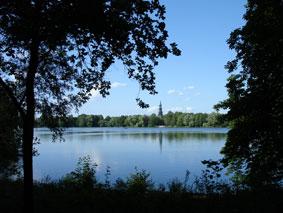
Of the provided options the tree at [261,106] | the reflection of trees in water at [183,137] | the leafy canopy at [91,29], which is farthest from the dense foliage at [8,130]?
the reflection of trees in water at [183,137]

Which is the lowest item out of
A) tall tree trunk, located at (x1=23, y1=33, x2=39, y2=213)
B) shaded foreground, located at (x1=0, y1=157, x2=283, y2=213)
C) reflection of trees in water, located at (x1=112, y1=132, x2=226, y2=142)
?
reflection of trees in water, located at (x1=112, y1=132, x2=226, y2=142)

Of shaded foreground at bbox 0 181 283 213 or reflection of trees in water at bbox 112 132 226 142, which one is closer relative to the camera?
shaded foreground at bbox 0 181 283 213

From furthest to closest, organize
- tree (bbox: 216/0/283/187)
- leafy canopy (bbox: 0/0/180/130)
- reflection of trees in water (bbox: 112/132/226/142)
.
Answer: reflection of trees in water (bbox: 112/132/226/142)
tree (bbox: 216/0/283/187)
leafy canopy (bbox: 0/0/180/130)

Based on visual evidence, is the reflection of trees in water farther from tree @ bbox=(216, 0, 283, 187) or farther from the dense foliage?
the dense foliage

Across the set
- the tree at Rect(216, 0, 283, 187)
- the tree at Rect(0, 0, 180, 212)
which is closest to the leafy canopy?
the tree at Rect(0, 0, 180, 212)

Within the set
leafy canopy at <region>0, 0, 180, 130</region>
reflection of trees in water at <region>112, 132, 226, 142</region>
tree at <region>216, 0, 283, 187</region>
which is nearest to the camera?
leafy canopy at <region>0, 0, 180, 130</region>

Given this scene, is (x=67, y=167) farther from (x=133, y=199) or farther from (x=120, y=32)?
(x=120, y=32)

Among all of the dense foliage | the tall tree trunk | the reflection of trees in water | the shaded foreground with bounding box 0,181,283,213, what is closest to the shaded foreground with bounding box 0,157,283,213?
the shaded foreground with bounding box 0,181,283,213

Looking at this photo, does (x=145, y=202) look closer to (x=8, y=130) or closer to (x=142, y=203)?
(x=142, y=203)

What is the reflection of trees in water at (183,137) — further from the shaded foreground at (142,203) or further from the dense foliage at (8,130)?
the shaded foreground at (142,203)

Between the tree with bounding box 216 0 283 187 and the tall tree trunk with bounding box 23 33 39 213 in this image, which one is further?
the tree with bounding box 216 0 283 187

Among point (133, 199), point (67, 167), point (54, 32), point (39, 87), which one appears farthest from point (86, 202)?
point (67, 167)

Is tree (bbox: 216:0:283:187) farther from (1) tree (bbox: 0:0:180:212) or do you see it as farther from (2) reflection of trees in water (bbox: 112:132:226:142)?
(2) reflection of trees in water (bbox: 112:132:226:142)

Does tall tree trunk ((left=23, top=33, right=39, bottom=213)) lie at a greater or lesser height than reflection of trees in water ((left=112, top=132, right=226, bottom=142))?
greater
